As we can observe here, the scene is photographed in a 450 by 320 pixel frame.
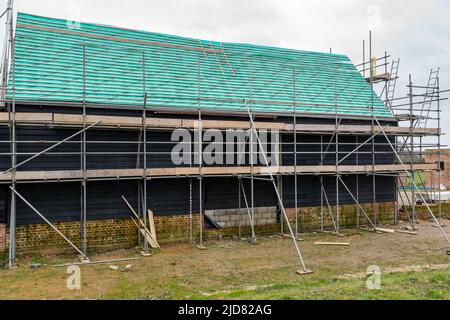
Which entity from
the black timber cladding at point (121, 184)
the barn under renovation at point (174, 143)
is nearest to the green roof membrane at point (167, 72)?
the barn under renovation at point (174, 143)

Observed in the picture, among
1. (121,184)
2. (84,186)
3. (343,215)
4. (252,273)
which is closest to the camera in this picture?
(252,273)

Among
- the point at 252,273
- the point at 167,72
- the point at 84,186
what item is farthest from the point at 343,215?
the point at 84,186

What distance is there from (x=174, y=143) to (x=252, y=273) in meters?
5.50

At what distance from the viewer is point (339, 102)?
1659 centimetres

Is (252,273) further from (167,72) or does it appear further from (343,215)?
(167,72)

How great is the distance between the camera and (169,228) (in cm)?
1314

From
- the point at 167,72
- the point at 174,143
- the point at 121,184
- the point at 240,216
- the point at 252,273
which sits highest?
the point at 167,72

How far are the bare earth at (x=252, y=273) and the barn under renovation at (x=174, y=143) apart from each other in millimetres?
892

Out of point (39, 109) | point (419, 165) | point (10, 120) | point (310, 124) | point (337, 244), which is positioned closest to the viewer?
point (10, 120)

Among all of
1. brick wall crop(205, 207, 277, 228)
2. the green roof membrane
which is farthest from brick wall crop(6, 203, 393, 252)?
the green roof membrane

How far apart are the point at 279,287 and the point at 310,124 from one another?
320 inches

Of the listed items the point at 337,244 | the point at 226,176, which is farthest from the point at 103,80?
the point at 337,244

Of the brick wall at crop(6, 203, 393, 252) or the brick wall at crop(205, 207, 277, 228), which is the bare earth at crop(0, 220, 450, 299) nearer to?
the brick wall at crop(6, 203, 393, 252)
